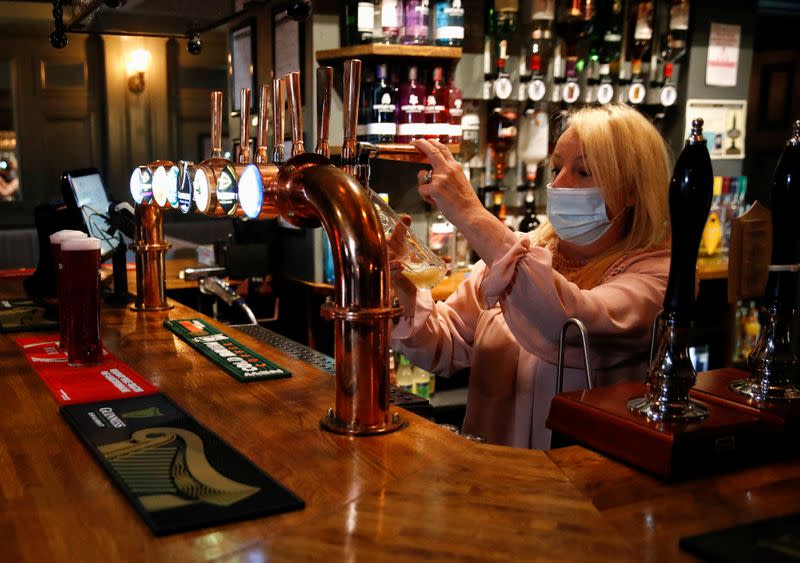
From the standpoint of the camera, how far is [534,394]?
6.61 ft

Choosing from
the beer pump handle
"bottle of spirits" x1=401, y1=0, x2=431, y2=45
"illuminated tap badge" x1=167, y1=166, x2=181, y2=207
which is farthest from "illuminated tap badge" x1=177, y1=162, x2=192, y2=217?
"bottle of spirits" x1=401, y1=0, x2=431, y2=45

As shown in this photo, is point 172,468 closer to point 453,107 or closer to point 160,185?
point 160,185

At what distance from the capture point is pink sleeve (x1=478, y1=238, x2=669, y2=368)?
1.79 m

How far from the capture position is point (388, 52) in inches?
139

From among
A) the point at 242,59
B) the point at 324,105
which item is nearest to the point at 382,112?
the point at 242,59

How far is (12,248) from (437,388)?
4.65 metres

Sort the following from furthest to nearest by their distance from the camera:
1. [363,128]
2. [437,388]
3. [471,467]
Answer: [437,388] < [363,128] < [471,467]

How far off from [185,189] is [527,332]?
0.83 meters

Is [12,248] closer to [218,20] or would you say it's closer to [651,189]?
[218,20]

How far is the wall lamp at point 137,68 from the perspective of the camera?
7414 millimetres

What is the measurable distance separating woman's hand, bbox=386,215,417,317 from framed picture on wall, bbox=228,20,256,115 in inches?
101

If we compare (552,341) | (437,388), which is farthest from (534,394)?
(437,388)

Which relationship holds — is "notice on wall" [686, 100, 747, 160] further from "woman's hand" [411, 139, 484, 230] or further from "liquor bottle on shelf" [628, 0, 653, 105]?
"woman's hand" [411, 139, 484, 230]

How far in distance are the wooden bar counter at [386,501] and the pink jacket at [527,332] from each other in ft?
1.89
